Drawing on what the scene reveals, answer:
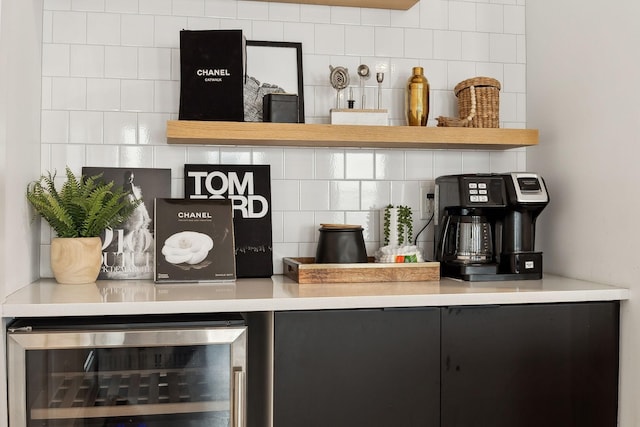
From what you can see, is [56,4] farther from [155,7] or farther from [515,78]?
[515,78]

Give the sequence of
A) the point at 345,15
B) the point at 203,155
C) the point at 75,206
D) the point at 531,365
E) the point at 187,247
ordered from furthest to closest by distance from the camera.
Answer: the point at 345,15, the point at 203,155, the point at 187,247, the point at 75,206, the point at 531,365

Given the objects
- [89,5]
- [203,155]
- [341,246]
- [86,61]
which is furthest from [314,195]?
[89,5]

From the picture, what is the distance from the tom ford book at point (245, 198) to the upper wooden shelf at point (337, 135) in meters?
0.11

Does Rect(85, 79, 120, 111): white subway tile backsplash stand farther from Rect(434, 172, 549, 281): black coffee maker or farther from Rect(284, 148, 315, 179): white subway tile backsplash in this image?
Rect(434, 172, 549, 281): black coffee maker

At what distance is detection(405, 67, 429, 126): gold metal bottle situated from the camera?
8.55ft

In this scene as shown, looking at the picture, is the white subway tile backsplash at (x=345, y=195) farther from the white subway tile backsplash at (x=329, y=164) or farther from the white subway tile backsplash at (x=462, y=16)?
the white subway tile backsplash at (x=462, y=16)

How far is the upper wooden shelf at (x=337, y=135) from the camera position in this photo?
7.75 feet

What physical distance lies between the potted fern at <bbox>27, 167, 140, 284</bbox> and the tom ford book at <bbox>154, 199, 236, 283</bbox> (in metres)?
0.17

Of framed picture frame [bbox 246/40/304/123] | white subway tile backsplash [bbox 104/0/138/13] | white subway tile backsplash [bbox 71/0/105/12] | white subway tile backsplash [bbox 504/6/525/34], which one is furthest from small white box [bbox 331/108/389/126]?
white subway tile backsplash [bbox 71/0/105/12]

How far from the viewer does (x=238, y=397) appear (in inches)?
77.9

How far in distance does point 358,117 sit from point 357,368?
36.5 inches

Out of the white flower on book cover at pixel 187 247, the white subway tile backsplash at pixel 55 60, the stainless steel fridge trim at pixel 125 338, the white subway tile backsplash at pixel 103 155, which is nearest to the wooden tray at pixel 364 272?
the white flower on book cover at pixel 187 247

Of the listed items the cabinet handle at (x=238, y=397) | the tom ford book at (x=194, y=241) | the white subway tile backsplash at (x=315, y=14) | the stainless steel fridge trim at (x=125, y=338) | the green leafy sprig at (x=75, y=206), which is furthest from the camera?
the white subway tile backsplash at (x=315, y=14)

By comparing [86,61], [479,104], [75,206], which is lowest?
[75,206]
